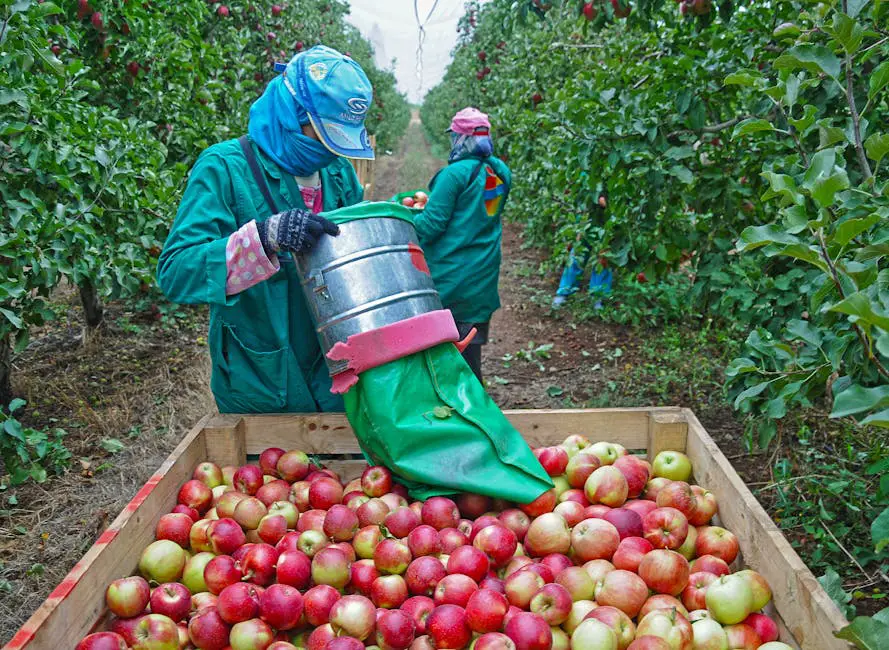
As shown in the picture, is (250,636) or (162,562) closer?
(250,636)

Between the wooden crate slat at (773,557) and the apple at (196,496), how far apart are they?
1390mm

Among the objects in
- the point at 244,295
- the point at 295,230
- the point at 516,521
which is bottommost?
the point at 516,521

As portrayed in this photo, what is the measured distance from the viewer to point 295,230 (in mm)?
1803

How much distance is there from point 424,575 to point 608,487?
57 centimetres

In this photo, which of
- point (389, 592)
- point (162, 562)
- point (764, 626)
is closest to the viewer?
point (764, 626)

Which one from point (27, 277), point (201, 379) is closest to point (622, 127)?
point (27, 277)

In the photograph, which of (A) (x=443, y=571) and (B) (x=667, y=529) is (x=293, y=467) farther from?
(B) (x=667, y=529)

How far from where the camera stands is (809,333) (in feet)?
5.26

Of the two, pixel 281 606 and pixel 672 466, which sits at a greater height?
pixel 281 606

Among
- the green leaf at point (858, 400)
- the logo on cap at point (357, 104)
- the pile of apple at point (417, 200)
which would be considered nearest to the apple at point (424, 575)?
the green leaf at point (858, 400)

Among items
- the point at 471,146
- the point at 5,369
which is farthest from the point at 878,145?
the point at 5,369

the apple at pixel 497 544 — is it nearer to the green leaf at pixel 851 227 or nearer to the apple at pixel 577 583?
the apple at pixel 577 583

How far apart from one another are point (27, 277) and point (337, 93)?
1.67 meters

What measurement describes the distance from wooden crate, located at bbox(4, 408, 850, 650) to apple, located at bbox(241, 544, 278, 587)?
0.95 ft
